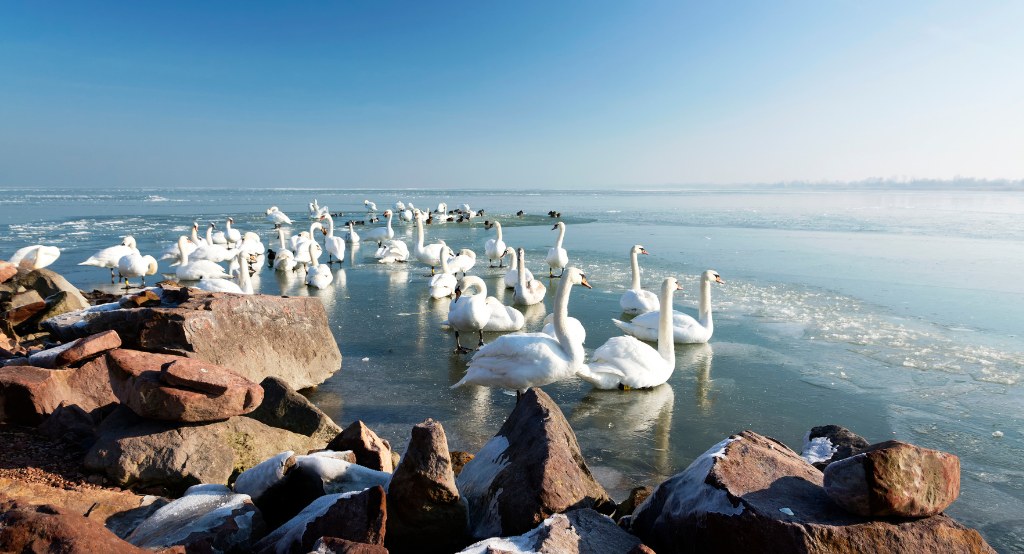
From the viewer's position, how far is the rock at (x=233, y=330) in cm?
579

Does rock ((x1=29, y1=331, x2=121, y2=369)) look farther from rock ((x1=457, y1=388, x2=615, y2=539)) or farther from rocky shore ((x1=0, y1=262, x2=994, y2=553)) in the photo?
rock ((x1=457, y1=388, x2=615, y2=539))

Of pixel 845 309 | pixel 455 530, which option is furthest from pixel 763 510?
pixel 845 309

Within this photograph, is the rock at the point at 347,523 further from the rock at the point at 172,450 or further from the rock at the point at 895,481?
the rock at the point at 895,481

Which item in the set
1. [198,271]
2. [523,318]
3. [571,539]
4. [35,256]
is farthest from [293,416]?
[35,256]

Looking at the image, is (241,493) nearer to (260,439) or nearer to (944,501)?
(260,439)

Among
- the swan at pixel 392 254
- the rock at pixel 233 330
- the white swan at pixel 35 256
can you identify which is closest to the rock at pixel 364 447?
the rock at pixel 233 330

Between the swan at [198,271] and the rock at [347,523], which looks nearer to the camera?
the rock at [347,523]

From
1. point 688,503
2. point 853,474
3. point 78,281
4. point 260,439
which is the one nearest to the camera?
point 853,474

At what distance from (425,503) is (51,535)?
162 cm

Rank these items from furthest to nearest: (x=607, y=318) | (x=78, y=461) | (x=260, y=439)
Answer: (x=607, y=318) < (x=260, y=439) < (x=78, y=461)

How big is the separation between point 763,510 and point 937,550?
2.60 feet

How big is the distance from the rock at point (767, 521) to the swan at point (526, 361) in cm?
307

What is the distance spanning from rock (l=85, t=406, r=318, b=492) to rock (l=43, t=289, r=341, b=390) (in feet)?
4.34

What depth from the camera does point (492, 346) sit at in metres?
6.54
